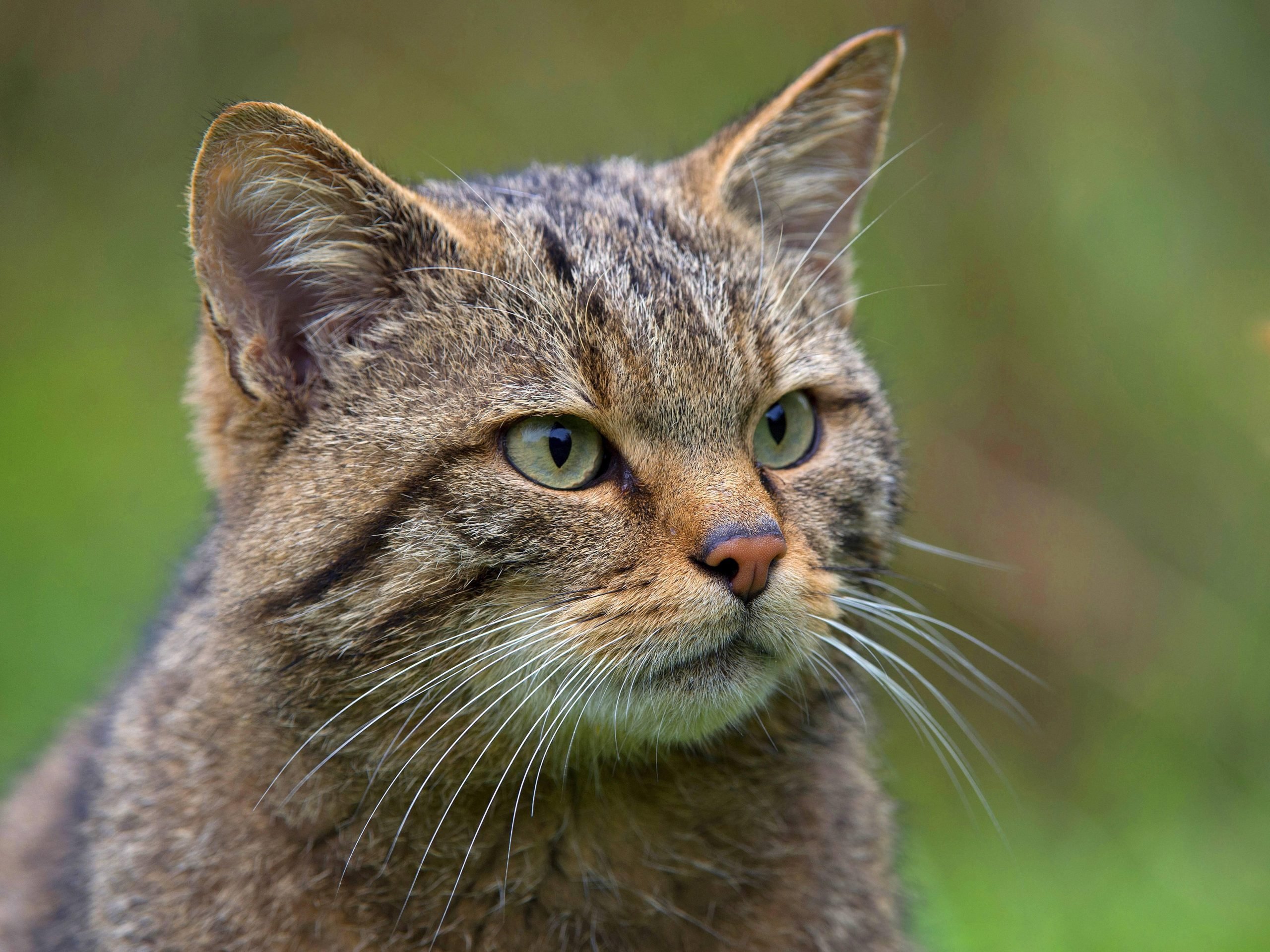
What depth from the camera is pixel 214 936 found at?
8.09 ft

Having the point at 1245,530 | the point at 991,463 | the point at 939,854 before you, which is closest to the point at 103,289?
the point at 991,463

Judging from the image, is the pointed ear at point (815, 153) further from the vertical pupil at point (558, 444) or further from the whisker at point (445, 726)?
the whisker at point (445, 726)

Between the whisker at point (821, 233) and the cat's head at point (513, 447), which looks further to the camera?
the whisker at point (821, 233)

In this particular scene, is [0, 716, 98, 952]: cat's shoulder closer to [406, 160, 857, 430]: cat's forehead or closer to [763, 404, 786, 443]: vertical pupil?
[406, 160, 857, 430]: cat's forehead

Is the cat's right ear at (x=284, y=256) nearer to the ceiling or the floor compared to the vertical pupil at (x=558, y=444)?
nearer to the ceiling

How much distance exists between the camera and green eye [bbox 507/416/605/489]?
232 cm

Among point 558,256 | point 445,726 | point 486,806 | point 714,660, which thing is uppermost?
point 558,256

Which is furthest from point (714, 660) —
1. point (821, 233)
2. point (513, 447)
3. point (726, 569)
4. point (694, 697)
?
point (821, 233)

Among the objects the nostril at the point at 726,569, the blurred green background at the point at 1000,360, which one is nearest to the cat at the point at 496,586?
the nostril at the point at 726,569

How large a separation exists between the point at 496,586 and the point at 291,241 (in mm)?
842

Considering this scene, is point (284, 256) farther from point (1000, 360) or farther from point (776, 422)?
point (1000, 360)

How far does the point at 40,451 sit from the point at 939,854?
5.16m

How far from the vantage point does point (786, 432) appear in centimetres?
261

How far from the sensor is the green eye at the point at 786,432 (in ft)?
8.45
